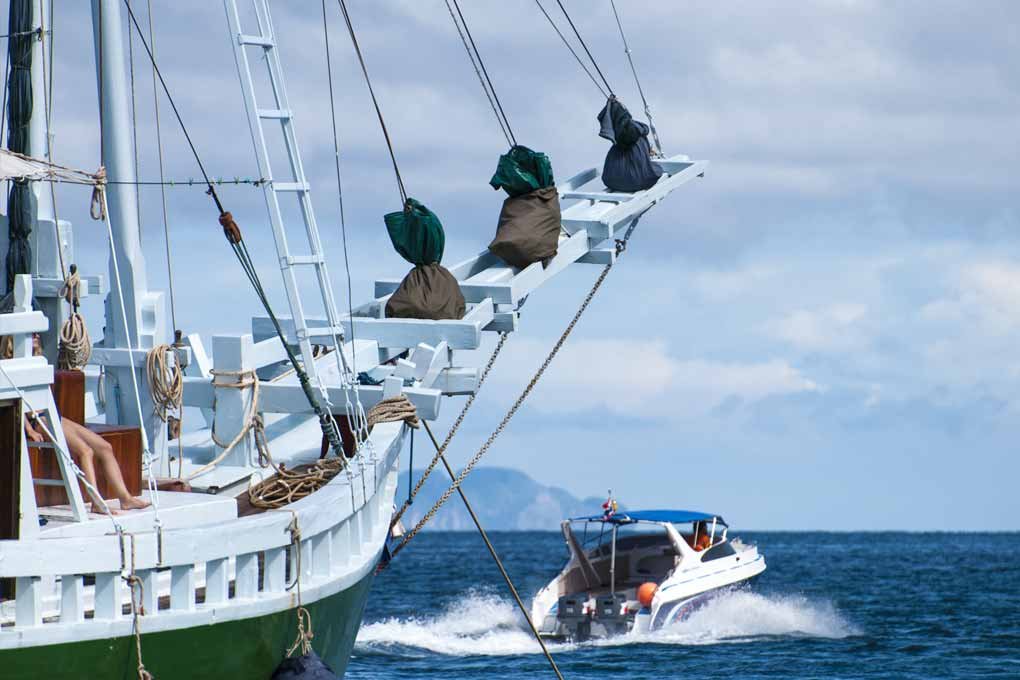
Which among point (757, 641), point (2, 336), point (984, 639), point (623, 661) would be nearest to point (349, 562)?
point (2, 336)

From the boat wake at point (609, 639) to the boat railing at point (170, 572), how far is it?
69.3 ft

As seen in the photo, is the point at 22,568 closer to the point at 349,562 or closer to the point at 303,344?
the point at 349,562

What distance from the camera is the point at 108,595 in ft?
40.4

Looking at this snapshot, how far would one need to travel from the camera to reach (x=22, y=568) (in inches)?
471

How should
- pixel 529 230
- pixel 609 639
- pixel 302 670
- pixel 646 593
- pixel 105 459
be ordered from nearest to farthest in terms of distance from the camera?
pixel 302 670 → pixel 105 459 → pixel 529 230 → pixel 609 639 → pixel 646 593

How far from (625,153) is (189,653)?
14908mm

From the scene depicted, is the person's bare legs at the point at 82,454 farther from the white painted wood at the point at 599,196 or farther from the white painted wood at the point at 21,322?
the white painted wood at the point at 599,196

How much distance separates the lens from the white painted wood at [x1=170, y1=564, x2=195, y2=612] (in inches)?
501

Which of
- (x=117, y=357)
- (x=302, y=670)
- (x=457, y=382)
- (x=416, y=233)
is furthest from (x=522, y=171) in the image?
(x=302, y=670)

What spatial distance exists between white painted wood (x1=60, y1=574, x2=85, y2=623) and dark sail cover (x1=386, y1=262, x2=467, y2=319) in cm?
898

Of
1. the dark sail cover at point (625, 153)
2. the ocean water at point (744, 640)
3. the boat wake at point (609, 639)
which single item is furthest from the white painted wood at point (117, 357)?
the boat wake at point (609, 639)

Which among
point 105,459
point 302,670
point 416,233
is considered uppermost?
point 416,233

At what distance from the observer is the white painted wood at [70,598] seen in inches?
478

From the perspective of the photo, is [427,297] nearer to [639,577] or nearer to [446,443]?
[446,443]
